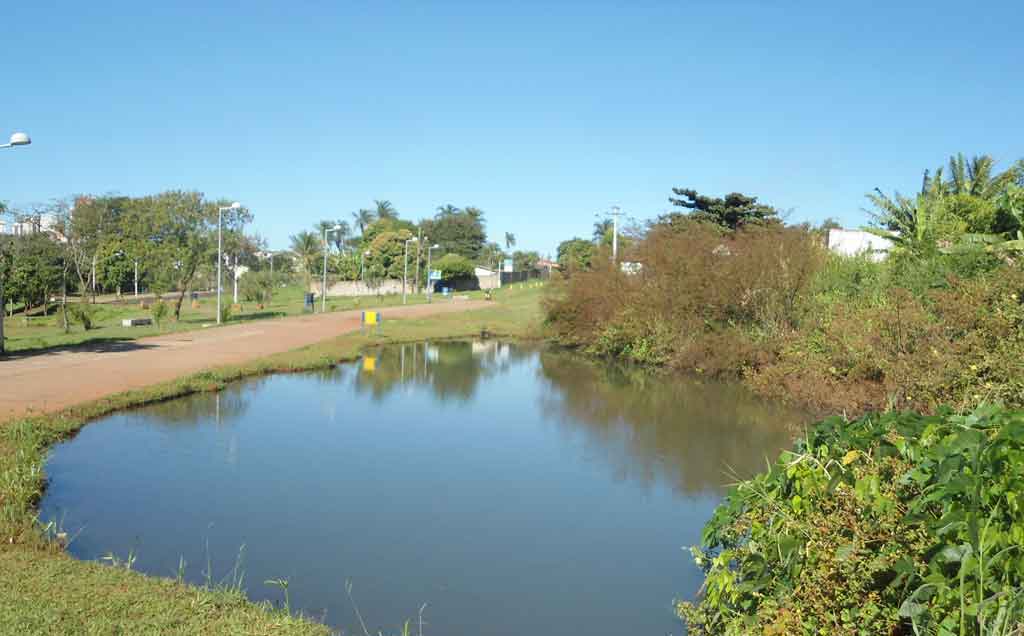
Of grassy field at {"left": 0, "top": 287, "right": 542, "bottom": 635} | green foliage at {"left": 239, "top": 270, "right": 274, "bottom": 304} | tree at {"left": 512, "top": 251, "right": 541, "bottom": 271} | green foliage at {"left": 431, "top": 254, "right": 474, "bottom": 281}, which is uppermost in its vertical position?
tree at {"left": 512, "top": 251, "right": 541, "bottom": 271}

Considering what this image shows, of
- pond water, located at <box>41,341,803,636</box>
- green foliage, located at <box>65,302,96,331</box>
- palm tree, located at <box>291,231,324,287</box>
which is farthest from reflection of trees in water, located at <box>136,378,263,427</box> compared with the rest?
palm tree, located at <box>291,231,324,287</box>

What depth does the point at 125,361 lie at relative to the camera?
71.1 ft

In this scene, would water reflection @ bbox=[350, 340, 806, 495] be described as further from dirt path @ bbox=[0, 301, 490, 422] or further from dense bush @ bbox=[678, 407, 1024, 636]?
dirt path @ bbox=[0, 301, 490, 422]

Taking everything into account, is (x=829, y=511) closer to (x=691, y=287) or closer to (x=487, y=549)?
(x=487, y=549)

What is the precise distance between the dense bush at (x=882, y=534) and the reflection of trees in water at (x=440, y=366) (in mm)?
14399

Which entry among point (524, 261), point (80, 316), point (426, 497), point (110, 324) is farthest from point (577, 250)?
point (426, 497)

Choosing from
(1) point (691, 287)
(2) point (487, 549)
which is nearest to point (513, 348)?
(1) point (691, 287)

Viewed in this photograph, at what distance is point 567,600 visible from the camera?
25.7 ft

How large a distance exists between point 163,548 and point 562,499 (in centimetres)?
530

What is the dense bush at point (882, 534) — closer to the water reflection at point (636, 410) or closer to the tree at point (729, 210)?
the water reflection at point (636, 410)

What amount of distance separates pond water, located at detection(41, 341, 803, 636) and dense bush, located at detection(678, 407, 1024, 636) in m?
1.82

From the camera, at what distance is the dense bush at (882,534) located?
164 inches

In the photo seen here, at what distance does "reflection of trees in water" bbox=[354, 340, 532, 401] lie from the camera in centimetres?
2164

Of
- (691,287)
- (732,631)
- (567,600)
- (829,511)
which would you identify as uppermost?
(691,287)
